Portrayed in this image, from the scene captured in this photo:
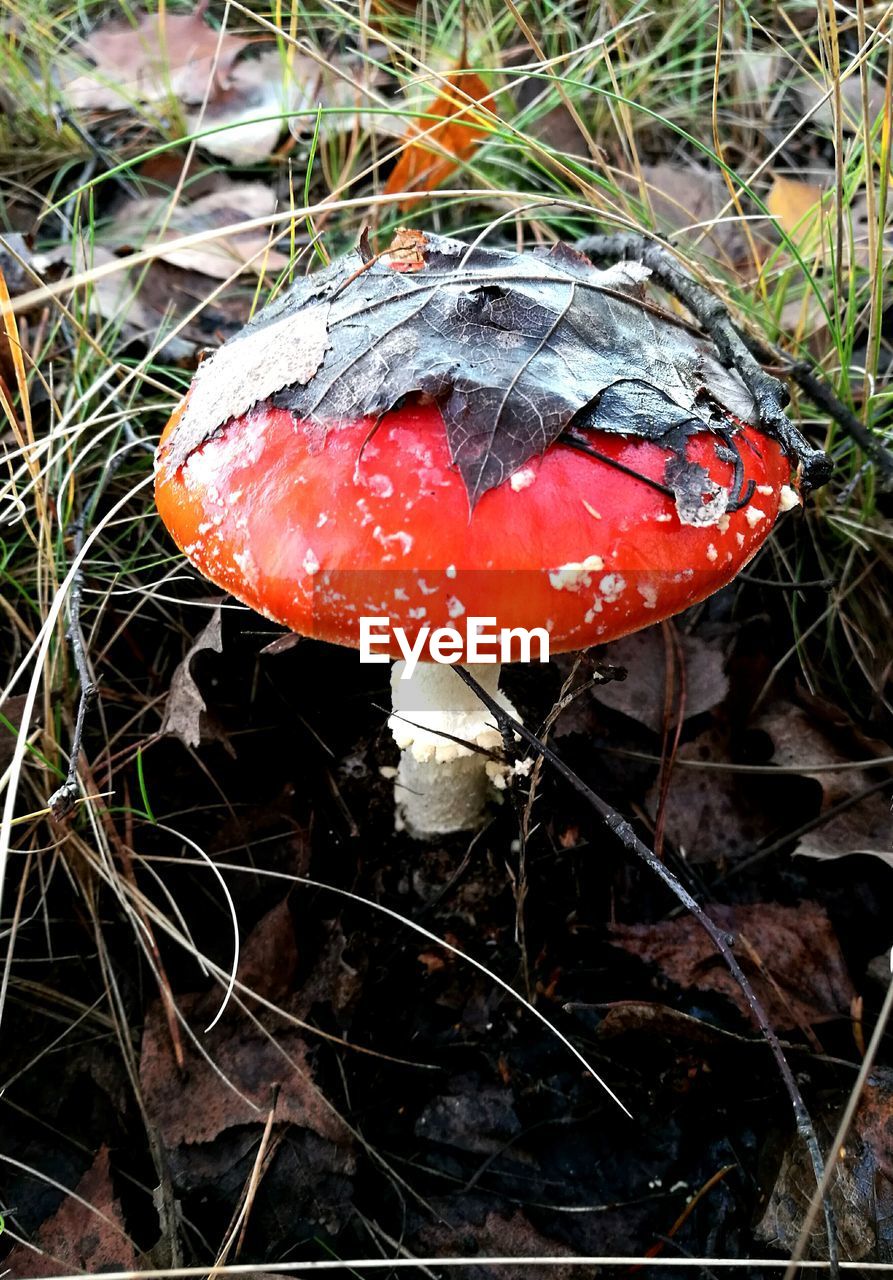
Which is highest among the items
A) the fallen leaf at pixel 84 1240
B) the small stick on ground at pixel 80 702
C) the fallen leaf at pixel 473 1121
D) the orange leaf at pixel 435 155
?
the orange leaf at pixel 435 155

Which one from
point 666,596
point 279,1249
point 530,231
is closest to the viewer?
point 666,596

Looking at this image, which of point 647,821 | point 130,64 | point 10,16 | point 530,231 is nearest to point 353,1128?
A: point 647,821

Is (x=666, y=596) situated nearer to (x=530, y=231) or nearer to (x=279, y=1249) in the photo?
(x=279, y=1249)

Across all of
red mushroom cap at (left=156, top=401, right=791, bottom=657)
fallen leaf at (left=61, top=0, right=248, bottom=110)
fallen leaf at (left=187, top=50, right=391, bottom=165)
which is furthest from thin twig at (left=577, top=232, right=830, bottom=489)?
fallen leaf at (left=61, top=0, right=248, bottom=110)

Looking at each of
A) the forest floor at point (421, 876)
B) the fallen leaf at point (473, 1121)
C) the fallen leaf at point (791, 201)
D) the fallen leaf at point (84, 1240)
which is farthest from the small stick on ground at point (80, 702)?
the fallen leaf at point (791, 201)

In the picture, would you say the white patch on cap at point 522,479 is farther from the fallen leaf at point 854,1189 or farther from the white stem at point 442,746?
the fallen leaf at point 854,1189

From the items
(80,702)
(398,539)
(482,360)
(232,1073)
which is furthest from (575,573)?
(232,1073)

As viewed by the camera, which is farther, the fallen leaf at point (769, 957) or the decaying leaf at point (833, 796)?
the decaying leaf at point (833, 796)

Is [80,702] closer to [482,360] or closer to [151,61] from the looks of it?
[482,360]
